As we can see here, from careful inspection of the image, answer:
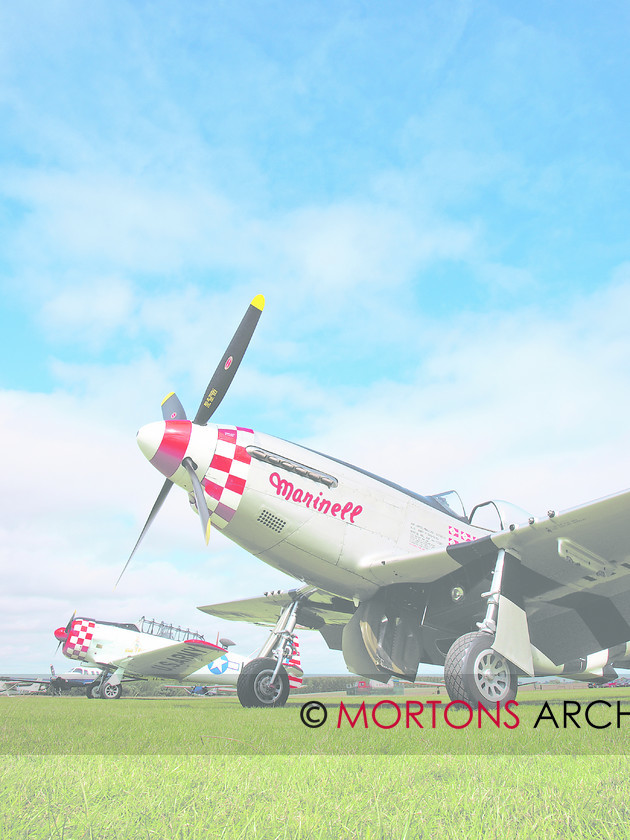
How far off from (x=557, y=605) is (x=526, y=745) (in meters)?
5.00

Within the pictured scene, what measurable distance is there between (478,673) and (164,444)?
4.15 meters

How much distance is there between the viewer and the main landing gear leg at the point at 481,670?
17.6 ft

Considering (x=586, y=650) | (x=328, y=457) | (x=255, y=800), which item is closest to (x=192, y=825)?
(x=255, y=800)

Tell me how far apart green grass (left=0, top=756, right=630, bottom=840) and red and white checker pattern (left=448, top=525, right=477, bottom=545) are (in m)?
5.53

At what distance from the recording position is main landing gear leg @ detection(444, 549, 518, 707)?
5.37m

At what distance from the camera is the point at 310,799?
1.63 m

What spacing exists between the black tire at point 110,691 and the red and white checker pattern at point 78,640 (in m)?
1.31

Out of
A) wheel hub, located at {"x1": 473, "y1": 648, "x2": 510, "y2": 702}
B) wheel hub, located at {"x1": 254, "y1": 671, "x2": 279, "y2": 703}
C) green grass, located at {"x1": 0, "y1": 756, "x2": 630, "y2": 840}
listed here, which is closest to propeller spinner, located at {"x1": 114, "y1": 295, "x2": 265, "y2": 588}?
wheel hub, located at {"x1": 254, "y1": 671, "x2": 279, "y2": 703}

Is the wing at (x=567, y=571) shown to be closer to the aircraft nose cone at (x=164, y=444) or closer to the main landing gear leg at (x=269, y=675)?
the main landing gear leg at (x=269, y=675)

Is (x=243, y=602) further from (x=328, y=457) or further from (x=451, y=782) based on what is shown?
(x=451, y=782)

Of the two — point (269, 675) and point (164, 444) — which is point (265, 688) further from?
point (164, 444)

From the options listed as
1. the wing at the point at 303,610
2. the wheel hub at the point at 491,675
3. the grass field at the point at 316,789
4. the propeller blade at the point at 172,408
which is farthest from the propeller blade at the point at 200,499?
the grass field at the point at 316,789

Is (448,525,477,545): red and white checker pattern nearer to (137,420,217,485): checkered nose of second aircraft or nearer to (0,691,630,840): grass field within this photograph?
(137,420,217,485): checkered nose of second aircraft

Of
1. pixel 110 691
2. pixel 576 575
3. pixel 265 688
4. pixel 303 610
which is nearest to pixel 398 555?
pixel 576 575
